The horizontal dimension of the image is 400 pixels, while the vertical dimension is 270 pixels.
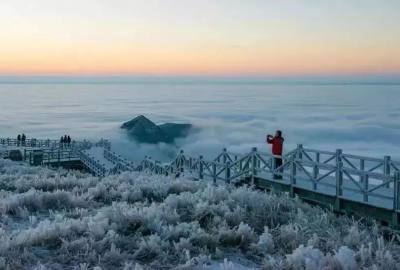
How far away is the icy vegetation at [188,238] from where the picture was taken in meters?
6.26

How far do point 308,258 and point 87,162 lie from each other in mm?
29962

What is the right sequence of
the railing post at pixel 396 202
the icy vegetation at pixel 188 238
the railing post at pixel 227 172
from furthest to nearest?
1. the railing post at pixel 227 172
2. the railing post at pixel 396 202
3. the icy vegetation at pixel 188 238

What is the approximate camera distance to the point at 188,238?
7012 mm

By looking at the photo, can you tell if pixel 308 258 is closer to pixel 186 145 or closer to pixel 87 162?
pixel 87 162

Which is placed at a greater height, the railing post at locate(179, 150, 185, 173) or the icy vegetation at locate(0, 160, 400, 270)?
the icy vegetation at locate(0, 160, 400, 270)

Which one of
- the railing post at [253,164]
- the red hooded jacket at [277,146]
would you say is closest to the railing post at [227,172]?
the railing post at [253,164]

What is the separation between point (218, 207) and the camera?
895cm

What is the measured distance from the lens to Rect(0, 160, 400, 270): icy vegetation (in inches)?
246

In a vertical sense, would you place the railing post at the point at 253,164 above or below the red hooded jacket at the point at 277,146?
below

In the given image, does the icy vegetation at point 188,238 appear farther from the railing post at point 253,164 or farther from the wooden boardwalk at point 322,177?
the railing post at point 253,164

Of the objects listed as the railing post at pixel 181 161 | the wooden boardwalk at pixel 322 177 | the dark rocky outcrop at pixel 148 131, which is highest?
the wooden boardwalk at pixel 322 177

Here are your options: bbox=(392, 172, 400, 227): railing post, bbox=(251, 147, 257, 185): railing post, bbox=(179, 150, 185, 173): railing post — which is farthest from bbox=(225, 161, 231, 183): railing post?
bbox=(392, 172, 400, 227): railing post

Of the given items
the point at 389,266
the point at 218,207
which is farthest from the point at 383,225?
the point at 389,266

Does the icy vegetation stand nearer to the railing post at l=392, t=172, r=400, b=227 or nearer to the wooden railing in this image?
the railing post at l=392, t=172, r=400, b=227
